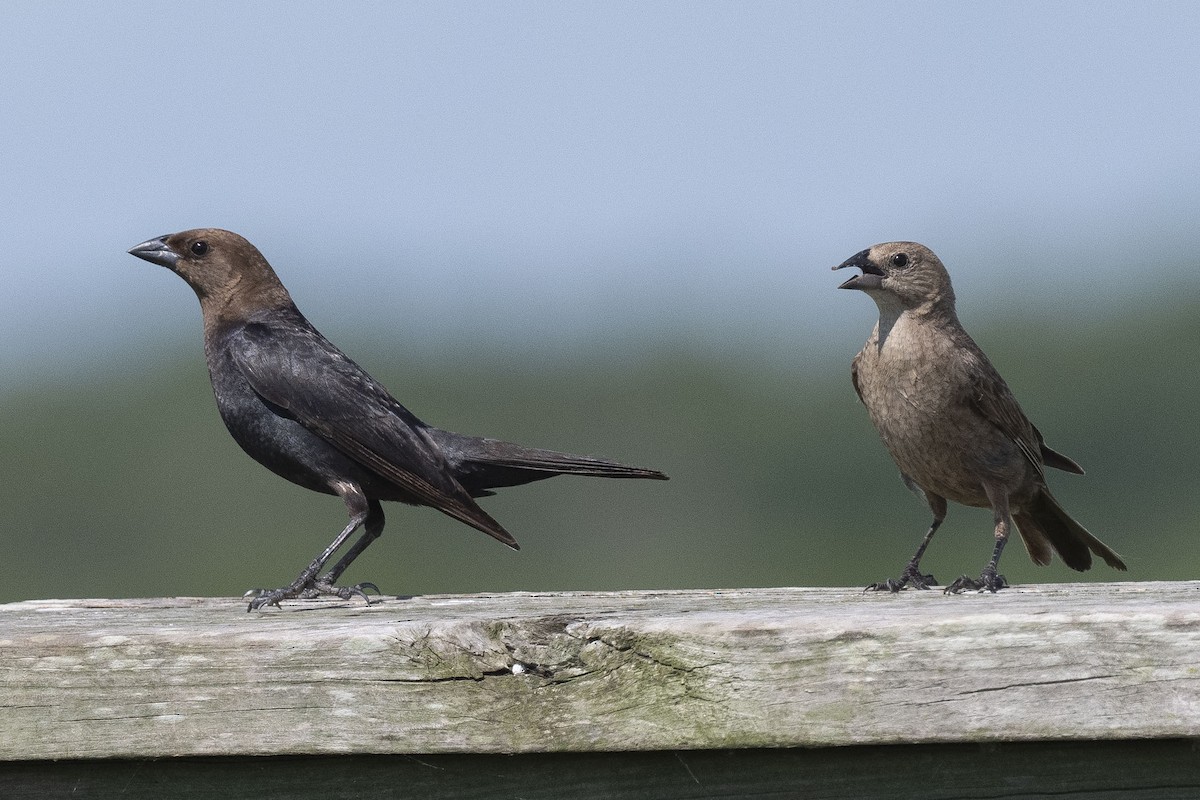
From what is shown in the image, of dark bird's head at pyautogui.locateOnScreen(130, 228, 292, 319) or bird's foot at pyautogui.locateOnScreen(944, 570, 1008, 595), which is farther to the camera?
dark bird's head at pyautogui.locateOnScreen(130, 228, 292, 319)

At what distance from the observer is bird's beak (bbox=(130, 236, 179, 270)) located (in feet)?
18.9

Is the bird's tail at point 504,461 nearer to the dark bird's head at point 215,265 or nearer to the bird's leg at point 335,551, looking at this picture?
the bird's leg at point 335,551

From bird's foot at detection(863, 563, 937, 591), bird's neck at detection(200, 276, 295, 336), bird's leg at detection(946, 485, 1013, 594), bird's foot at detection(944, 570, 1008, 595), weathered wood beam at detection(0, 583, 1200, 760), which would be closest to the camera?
weathered wood beam at detection(0, 583, 1200, 760)

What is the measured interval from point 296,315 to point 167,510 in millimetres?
10098

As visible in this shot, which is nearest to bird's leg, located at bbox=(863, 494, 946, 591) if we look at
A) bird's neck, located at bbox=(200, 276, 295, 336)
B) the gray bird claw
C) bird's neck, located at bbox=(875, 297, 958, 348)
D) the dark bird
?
bird's neck, located at bbox=(875, 297, 958, 348)

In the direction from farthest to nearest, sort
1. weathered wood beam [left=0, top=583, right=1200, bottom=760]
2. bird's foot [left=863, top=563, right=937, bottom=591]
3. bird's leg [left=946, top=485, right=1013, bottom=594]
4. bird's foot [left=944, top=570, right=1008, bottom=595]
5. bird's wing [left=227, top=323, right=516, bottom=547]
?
bird's wing [left=227, top=323, right=516, bottom=547] < bird's foot [left=863, top=563, right=937, bottom=591] < bird's leg [left=946, top=485, right=1013, bottom=594] < bird's foot [left=944, top=570, right=1008, bottom=595] < weathered wood beam [left=0, top=583, right=1200, bottom=760]

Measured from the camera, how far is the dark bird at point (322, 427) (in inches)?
204

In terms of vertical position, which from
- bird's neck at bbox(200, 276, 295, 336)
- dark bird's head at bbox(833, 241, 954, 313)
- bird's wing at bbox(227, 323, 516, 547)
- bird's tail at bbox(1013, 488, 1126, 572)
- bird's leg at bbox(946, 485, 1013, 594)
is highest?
dark bird's head at bbox(833, 241, 954, 313)

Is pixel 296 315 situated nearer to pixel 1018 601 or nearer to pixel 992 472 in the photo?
pixel 992 472

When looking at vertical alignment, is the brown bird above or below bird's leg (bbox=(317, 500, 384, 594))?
above

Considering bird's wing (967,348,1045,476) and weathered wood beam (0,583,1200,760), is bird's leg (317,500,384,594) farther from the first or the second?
weathered wood beam (0,583,1200,760)

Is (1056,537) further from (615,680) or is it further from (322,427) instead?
(615,680)

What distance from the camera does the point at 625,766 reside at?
2.46 m

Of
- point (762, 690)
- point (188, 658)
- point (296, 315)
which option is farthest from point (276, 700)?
point (296, 315)
